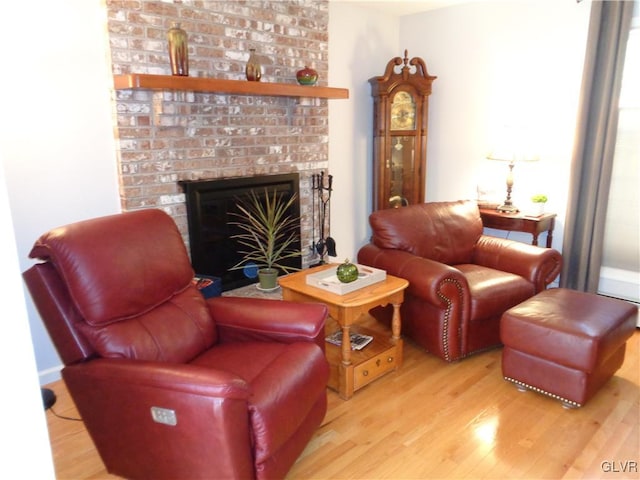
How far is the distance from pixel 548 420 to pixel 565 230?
69.7 inches

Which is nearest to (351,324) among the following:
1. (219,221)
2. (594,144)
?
(219,221)

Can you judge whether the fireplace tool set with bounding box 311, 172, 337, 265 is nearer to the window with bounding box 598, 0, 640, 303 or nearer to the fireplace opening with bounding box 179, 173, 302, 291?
the fireplace opening with bounding box 179, 173, 302, 291

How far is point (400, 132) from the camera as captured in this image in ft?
13.7

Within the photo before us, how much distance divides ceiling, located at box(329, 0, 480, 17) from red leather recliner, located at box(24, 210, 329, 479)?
2792 millimetres

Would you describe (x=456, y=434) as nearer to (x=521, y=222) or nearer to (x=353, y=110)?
(x=521, y=222)

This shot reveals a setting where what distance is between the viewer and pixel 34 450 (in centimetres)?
95

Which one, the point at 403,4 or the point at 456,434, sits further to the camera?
the point at 403,4

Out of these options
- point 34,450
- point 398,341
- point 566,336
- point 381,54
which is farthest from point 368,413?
point 381,54

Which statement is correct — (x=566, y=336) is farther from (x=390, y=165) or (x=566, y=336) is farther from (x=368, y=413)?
(x=390, y=165)

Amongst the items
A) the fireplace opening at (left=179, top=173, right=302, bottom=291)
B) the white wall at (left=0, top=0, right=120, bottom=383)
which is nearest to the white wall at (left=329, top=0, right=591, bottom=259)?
the fireplace opening at (left=179, top=173, right=302, bottom=291)

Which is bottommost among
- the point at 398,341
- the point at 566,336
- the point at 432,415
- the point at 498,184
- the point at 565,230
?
the point at 432,415

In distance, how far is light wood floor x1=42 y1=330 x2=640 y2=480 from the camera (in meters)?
1.97

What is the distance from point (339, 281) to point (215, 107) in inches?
54.8

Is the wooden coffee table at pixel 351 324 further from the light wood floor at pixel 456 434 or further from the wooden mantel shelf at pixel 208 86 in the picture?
the wooden mantel shelf at pixel 208 86
